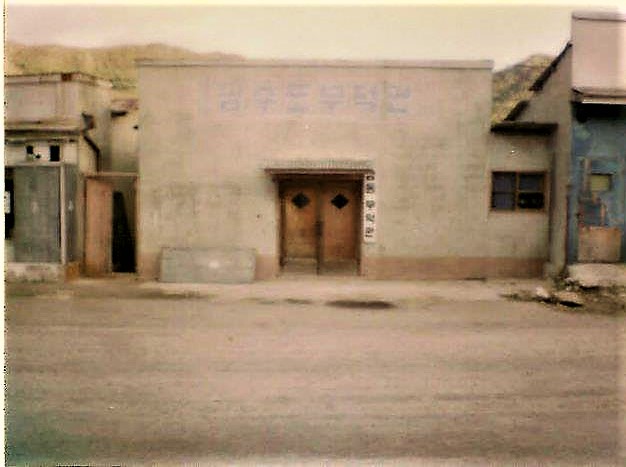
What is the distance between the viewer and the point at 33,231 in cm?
1330

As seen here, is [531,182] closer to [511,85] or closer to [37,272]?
[37,272]

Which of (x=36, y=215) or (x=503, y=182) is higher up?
(x=503, y=182)

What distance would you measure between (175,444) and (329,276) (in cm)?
935

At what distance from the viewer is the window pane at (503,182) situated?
13633 millimetres

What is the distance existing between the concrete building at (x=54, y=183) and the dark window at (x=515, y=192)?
9.91m

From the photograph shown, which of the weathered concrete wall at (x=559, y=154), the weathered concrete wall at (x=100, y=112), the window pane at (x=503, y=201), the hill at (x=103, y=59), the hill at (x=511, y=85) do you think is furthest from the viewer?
the hill at (x=103, y=59)

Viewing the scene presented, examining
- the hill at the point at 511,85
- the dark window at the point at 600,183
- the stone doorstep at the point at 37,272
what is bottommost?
the stone doorstep at the point at 37,272

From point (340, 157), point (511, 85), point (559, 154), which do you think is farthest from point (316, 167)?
point (511, 85)

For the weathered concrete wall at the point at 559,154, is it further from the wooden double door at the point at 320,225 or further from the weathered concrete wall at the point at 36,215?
the weathered concrete wall at the point at 36,215

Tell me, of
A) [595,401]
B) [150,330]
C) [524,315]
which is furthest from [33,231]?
[595,401]

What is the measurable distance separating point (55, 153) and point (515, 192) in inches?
458

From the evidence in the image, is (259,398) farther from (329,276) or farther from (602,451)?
(329,276)

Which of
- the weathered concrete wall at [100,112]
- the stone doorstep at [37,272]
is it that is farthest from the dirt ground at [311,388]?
Result: the weathered concrete wall at [100,112]

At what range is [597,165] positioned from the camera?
1273cm
